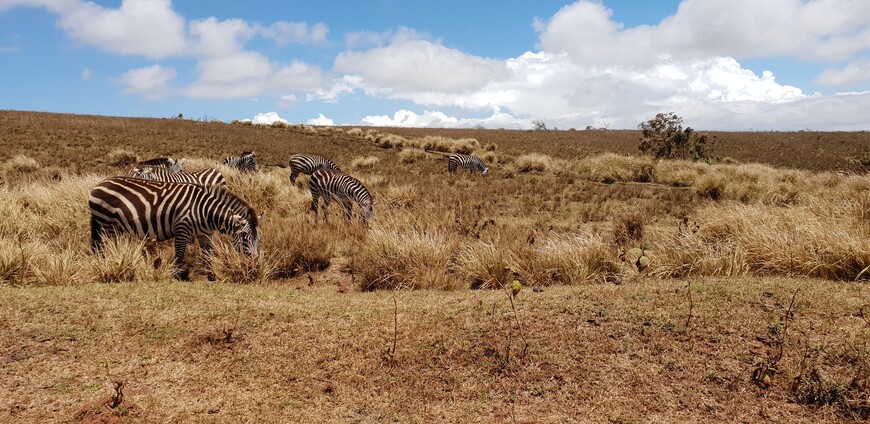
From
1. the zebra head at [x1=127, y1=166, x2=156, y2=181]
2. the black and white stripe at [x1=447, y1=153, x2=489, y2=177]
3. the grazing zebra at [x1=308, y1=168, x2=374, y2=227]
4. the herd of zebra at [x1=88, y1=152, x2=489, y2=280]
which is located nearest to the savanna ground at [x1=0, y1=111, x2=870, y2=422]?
the herd of zebra at [x1=88, y1=152, x2=489, y2=280]

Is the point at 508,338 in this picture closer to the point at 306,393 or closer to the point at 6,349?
the point at 306,393

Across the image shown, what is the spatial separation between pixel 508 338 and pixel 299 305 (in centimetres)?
250

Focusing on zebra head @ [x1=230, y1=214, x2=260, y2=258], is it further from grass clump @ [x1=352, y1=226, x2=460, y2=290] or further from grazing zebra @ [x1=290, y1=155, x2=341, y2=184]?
grazing zebra @ [x1=290, y1=155, x2=341, y2=184]

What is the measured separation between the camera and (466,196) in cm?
1667

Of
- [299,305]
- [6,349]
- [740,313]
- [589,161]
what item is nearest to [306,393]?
[299,305]

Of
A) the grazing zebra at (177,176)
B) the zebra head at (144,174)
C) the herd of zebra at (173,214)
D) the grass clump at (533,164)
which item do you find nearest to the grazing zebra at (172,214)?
the herd of zebra at (173,214)

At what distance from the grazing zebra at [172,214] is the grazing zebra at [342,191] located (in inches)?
129

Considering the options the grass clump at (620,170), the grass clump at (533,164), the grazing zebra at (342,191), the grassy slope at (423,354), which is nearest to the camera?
the grassy slope at (423,354)

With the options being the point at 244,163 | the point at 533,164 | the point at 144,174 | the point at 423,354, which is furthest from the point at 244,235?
the point at 533,164

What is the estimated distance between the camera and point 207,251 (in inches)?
298

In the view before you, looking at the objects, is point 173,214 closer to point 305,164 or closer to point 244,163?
point 305,164

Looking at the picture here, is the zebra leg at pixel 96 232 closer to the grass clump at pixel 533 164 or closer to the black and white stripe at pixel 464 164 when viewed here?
the black and white stripe at pixel 464 164

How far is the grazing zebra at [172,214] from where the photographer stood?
7.36 meters

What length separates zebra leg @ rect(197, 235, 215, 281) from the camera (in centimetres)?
716
